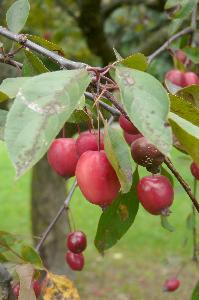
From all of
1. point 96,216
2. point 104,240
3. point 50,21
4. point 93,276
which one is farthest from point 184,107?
point 96,216

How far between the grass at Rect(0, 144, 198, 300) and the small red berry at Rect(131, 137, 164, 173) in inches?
80.9

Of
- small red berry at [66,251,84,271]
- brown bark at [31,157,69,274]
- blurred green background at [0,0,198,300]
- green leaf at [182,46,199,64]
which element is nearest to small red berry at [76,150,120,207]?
small red berry at [66,251,84,271]

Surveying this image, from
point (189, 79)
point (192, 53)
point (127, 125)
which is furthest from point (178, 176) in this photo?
point (192, 53)

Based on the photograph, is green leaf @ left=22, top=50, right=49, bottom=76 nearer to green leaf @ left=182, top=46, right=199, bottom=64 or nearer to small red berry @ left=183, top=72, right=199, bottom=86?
small red berry @ left=183, top=72, right=199, bottom=86

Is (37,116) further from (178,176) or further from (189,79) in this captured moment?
(189,79)

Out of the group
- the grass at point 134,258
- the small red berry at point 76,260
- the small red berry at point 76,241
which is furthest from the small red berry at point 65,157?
the grass at point 134,258

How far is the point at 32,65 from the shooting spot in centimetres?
104

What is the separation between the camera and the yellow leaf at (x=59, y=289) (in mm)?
A: 1178

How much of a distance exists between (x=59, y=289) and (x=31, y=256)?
0.10 meters

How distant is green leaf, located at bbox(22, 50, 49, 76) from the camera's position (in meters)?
1.02

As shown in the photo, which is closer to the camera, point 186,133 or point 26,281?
point 186,133

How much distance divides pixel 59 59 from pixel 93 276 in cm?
412

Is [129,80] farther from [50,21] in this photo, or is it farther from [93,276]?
[93,276]

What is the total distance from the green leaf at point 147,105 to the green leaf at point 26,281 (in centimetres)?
49
